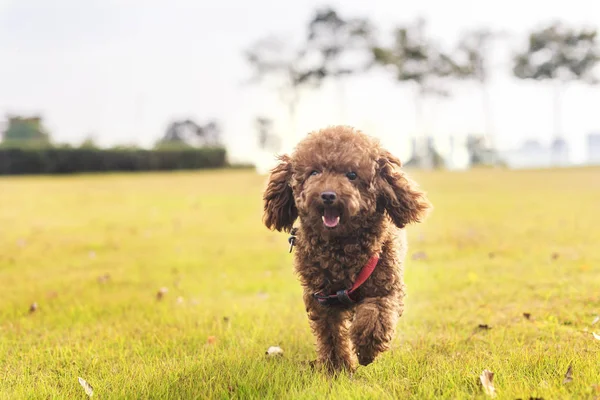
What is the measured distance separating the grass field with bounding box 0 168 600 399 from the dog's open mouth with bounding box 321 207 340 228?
3.15 feet

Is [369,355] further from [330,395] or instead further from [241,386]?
[241,386]

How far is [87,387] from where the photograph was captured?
3.81 metres

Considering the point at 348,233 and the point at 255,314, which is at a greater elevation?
the point at 348,233

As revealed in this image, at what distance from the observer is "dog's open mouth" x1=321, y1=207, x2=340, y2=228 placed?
367 cm

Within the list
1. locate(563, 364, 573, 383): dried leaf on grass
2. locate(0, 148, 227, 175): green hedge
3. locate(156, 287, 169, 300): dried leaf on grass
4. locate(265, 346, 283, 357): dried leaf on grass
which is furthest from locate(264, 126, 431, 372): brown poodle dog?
locate(0, 148, 227, 175): green hedge

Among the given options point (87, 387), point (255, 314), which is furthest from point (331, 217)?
point (255, 314)

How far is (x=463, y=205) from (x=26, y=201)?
Result: 554 inches

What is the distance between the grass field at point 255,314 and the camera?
145 inches

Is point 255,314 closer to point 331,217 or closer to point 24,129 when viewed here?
point 331,217

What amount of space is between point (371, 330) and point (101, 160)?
4425cm

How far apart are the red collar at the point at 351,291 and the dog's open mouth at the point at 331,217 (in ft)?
1.48

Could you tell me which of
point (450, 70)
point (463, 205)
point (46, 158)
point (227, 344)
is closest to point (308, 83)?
point (450, 70)

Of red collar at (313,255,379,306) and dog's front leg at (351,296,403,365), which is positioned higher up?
red collar at (313,255,379,306)

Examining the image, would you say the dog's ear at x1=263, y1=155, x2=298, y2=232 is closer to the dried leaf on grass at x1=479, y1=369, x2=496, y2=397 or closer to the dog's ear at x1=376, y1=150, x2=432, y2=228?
the dog's ear at x1=376, y1=150, x2=432, y2=228
